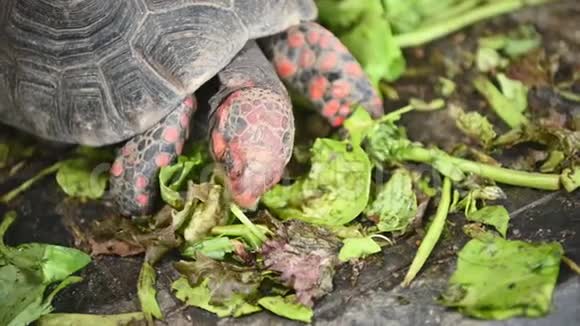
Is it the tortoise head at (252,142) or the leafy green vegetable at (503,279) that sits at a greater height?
the tortoise head at (252,142)

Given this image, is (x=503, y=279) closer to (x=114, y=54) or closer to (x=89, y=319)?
(x=89, y=319)

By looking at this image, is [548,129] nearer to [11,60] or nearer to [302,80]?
[302,80]

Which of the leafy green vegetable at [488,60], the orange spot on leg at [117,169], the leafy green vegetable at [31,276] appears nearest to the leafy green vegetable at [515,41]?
the leafy green vegetable at [488,60]

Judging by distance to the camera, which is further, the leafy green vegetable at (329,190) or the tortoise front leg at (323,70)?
the tortoise front leg at (323,70)

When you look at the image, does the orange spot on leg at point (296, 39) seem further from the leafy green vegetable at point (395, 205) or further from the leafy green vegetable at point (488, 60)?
the leafy green vegetable at point (488, 60)

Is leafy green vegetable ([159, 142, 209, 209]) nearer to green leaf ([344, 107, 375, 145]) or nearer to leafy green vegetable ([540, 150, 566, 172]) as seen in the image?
green leaf ([344, 107, 375, 145])

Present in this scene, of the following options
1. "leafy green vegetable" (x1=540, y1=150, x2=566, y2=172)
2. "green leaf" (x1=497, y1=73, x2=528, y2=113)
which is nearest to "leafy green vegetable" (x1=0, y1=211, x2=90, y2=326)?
"leafy green vegetable" (x1=540, y1=150, x2=566, y2=172)

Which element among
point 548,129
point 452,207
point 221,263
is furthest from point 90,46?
point 548,129

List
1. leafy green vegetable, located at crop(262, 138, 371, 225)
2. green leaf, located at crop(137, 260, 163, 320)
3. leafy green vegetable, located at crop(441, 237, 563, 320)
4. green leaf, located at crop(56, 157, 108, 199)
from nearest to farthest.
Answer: leafy green vegetable, located at crop(441, 237, 563, 320), green leaf, located at crop(137, 260, 163, 320), leafy green vegetable, located at crop(262, 138, 371, 225), green leaf, located at crop(56, 157, 108, 199)
